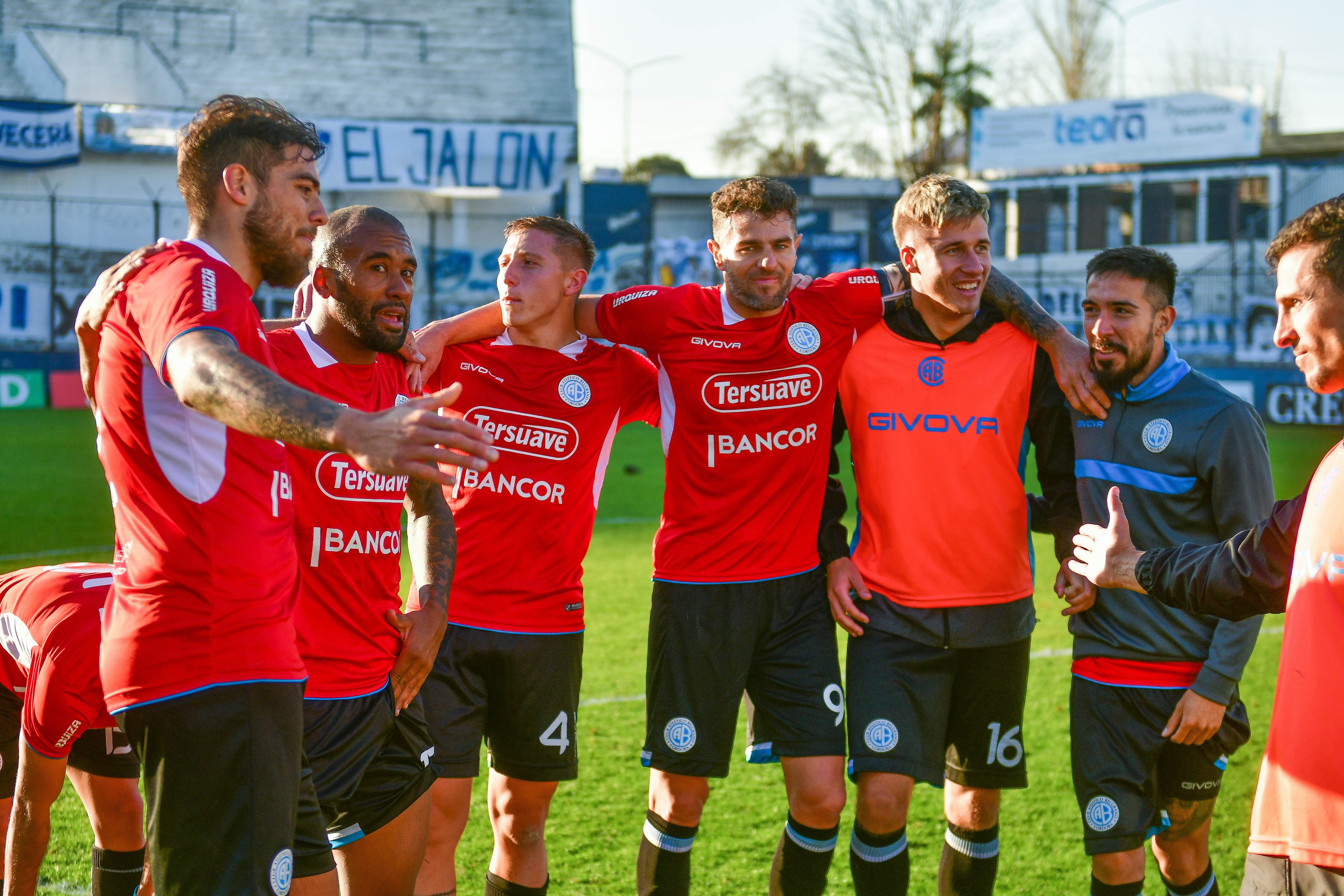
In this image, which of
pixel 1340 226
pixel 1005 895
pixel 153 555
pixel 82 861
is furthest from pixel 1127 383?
pixel 82 861

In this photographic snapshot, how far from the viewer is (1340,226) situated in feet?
8.27

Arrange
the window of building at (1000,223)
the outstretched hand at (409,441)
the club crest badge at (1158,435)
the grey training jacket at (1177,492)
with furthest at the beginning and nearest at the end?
the window of building at (1000,223) < the club crest badge at (1158,435) < the grey training jacket at (1177,492) < the outstretched hand at (409,441)

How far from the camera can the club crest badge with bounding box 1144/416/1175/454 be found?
3895 mm

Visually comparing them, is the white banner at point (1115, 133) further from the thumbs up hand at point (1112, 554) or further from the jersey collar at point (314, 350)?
the jersey collar at point (314, 350)

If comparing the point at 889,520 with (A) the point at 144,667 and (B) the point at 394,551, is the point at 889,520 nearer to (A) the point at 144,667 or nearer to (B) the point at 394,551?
(B) the point at 394,551

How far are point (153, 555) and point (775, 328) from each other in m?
2.47

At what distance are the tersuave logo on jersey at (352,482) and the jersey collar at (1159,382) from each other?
2.44 metres

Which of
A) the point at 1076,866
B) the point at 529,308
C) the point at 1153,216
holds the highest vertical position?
the point at 1153,216

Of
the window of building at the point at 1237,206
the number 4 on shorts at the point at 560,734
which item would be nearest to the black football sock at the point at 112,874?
the number 4 on shorts at the point at 560,734

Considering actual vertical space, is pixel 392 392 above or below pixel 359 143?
below

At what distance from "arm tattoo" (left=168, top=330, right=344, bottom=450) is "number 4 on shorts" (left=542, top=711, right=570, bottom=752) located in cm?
207

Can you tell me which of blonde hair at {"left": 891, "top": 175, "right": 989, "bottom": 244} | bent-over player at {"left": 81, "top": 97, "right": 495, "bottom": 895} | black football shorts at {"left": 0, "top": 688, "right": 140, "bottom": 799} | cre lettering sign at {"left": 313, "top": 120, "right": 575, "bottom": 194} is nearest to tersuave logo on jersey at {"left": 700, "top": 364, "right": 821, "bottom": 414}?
blonde hair at {"left": 891, "top": 175, "right": 989, "bottom": 244}

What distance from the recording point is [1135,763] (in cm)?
386

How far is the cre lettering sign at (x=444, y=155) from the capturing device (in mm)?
29781
